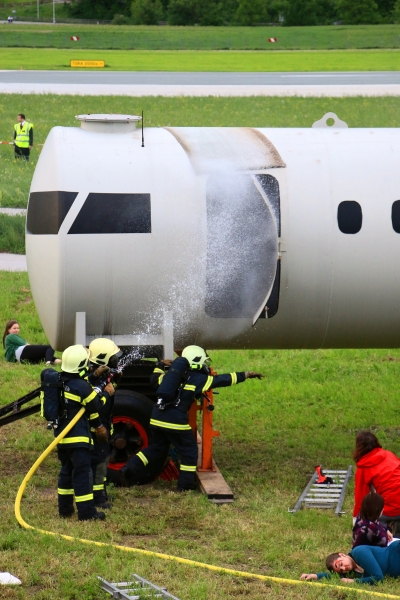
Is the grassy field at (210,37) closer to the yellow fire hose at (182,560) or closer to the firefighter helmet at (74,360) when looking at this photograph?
the firefighter helmet at (74,360)

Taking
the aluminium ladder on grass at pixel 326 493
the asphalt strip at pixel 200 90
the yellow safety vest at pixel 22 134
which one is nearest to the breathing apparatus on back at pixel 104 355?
the aluminium ladder on grass at pixel 326 493

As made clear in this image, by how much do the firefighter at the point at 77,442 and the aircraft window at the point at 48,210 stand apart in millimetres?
1327

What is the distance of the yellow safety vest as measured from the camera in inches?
1032

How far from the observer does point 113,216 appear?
9.04 meters

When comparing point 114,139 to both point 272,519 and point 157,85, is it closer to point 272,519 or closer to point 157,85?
point 272,519

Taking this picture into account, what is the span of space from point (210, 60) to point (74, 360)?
55.6m

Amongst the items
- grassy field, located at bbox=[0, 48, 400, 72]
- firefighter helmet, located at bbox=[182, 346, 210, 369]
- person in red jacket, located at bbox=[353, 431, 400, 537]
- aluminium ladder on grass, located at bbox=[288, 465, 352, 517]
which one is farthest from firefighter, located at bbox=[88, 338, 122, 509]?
grassy field, located at bbox=[0, 48, 400, 72]

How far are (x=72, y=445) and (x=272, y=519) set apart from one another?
192 centimetres

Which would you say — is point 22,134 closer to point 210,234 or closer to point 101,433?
point 210,234

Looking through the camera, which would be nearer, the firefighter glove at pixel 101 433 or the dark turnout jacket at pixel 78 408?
the dark turnout jacket at pixel 78 408

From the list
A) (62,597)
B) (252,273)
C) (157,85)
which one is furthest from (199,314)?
(157,85)

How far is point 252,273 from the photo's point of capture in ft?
30.4

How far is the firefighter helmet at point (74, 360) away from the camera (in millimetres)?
8398

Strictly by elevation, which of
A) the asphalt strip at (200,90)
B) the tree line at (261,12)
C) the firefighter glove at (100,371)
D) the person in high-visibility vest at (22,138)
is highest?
the tree line at (261,12)
